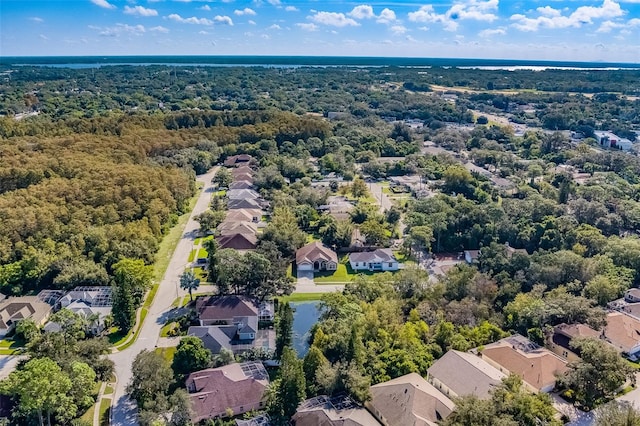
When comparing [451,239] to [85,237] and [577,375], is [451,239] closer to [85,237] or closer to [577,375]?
[577,375]

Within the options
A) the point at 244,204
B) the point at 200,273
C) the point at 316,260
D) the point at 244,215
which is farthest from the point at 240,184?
the point at 316,260

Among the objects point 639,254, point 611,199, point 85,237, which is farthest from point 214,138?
point 639,254

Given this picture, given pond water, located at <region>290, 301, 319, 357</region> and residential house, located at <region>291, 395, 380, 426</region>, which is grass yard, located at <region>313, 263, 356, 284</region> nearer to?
pond water, located at <region>290, 301, 319, 357</region>

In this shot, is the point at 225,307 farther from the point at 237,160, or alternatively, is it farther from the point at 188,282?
the point at 237,160

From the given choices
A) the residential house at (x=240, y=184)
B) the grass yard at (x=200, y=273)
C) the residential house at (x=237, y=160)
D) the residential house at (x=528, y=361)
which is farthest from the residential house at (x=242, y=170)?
the residential house at (x=528, y=361)

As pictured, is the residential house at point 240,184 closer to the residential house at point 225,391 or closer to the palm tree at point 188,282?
the palm tree at point 188,282

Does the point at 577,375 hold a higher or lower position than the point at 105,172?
lower
